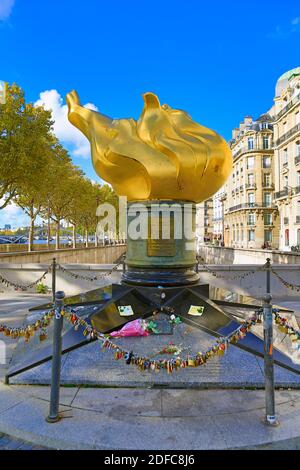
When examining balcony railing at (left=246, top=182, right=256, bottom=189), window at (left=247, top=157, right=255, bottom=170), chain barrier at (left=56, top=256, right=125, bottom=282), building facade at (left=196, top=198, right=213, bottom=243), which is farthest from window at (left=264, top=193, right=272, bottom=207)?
chain barrier at (left=56, top=256, right=125, bottom=282)

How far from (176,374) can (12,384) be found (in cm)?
247

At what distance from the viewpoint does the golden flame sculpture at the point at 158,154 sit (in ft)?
24.3

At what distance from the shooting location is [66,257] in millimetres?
31109

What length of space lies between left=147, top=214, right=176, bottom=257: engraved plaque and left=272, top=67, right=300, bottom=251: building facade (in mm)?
29645

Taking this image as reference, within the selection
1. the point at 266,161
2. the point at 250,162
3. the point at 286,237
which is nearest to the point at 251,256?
the point at 286,237

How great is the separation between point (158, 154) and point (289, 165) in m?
36.7

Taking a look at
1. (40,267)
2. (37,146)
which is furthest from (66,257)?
(40,267)

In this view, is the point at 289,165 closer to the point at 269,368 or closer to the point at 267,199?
the point at 267,199

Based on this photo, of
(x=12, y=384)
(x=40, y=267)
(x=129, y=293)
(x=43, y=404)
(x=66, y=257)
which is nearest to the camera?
(x=43, y=404)

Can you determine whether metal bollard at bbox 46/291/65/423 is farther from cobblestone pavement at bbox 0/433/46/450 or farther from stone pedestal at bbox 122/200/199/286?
stone pedestal at bbox 122/200/199/286

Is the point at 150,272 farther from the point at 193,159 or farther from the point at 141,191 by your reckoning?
the point at 193,159

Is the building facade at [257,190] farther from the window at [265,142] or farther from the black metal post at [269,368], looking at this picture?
the black metal post at [269,368]

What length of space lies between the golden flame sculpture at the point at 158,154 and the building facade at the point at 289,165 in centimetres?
2941

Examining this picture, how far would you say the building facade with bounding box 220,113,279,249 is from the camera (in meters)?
55.5
